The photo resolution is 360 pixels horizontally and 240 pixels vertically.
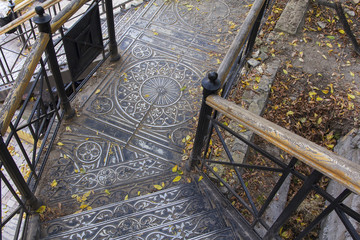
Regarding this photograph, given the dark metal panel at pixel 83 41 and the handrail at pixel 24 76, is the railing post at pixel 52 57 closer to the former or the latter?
the handrail at pixel 24 76

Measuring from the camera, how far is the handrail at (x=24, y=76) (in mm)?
→ 2400

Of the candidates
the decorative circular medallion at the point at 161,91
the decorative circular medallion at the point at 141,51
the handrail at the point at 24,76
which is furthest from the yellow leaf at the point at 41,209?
the decorative circular medallion at the point at 141,51

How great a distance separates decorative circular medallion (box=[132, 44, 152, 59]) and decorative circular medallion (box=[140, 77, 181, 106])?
0.55m

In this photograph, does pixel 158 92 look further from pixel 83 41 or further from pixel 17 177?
pixel 17 177

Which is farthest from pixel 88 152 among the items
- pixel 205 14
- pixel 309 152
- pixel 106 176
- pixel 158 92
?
pixel 205 14

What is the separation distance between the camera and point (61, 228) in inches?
122

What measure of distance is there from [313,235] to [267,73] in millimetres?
2570

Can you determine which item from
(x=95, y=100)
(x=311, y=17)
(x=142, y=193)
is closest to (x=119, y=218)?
(x=142, y=193)

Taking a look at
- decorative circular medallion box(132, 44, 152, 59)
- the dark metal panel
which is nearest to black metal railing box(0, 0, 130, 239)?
the dark metal panel

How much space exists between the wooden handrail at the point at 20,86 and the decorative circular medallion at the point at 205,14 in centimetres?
332

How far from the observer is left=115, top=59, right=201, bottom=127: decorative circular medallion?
4.35m

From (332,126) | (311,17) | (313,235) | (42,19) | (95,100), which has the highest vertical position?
(42,19)

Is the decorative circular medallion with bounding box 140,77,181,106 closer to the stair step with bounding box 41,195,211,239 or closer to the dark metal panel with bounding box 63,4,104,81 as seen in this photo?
the dark metal panel with bounding box 63,4,104,81

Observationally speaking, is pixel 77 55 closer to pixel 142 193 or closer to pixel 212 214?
pixel 142 193
